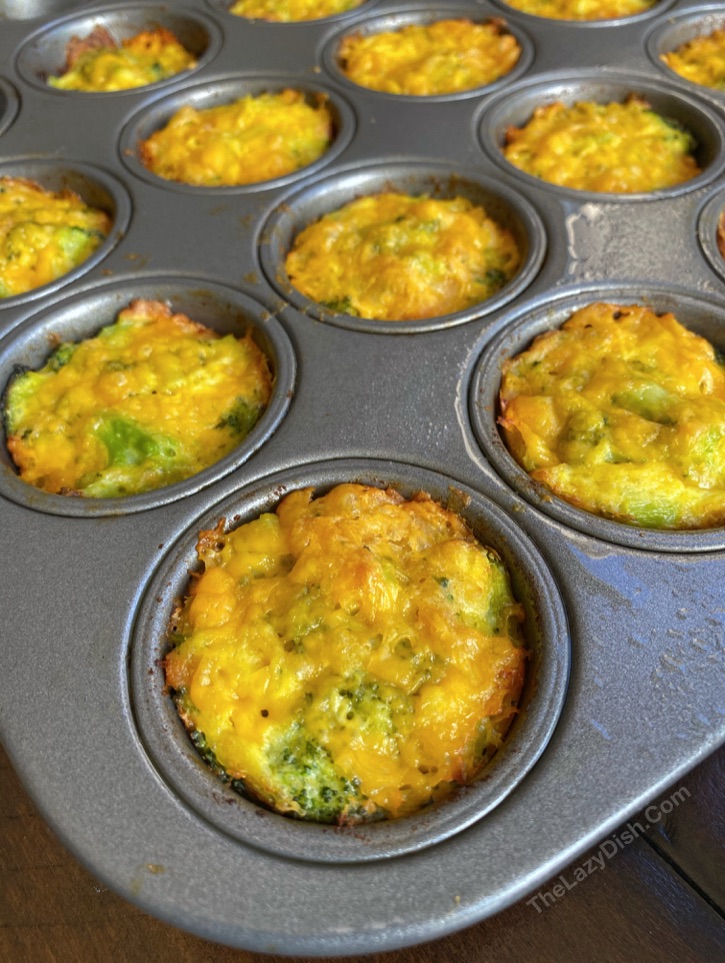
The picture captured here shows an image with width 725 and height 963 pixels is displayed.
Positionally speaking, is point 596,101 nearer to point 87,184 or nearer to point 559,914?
point 87,184

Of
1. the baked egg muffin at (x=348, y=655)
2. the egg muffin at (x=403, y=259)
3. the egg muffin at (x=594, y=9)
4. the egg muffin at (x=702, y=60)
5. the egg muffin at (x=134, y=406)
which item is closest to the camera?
the baked egg muffin at (x=348, y=655)

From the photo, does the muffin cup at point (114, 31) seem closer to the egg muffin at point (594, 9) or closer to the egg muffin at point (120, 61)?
the egg muffin at point (120, 61)

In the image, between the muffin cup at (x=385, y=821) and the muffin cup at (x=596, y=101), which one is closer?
the muffin cup at (x=385, y=821)

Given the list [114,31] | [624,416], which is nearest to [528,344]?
[624,416]

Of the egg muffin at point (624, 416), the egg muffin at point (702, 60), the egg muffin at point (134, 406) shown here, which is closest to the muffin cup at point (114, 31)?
the egg muffin at point (134, 406)

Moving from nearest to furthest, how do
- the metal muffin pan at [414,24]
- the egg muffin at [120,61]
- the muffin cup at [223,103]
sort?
the muffin cup at [223,103]
the metal muffin pan at [414,24]
the egg muffin at [120,61]

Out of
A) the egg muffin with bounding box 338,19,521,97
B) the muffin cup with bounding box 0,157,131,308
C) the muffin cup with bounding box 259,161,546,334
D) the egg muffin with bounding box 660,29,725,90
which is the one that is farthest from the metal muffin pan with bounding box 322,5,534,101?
the muffin cup with bounding box 0,157,131,308

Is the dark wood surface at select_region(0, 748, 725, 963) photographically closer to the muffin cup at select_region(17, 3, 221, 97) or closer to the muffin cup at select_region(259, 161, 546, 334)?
the muffin cup at select_region(259, 161, 546, 334)
